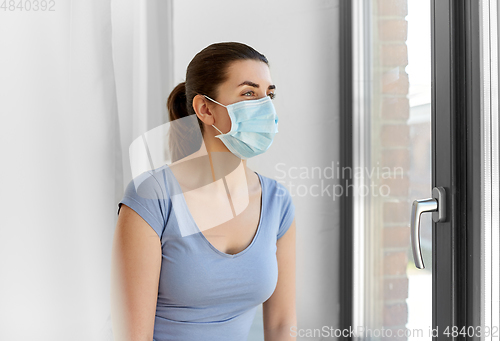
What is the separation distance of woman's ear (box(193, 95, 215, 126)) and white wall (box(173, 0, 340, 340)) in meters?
0.07

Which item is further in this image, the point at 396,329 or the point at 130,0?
the point at 396,329

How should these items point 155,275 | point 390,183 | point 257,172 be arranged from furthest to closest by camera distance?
point 390,183
point 257,172
point 155,275

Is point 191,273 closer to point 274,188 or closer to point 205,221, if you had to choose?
point 205,221

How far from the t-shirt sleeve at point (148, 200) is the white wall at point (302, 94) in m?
0.23

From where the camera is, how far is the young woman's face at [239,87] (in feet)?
2.67

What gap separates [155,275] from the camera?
776 mm

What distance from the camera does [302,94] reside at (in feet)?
3.07

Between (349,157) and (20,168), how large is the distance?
0.78 m

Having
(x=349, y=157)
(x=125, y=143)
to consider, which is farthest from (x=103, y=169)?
(x=349, y=157)

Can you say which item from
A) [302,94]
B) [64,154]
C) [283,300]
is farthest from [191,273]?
[302,94]

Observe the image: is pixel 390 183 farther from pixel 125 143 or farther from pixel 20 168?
pixel 20 168

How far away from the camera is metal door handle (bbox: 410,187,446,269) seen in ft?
2.90

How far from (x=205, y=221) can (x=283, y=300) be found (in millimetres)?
295

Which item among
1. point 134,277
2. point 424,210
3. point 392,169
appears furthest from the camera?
point 392,169
